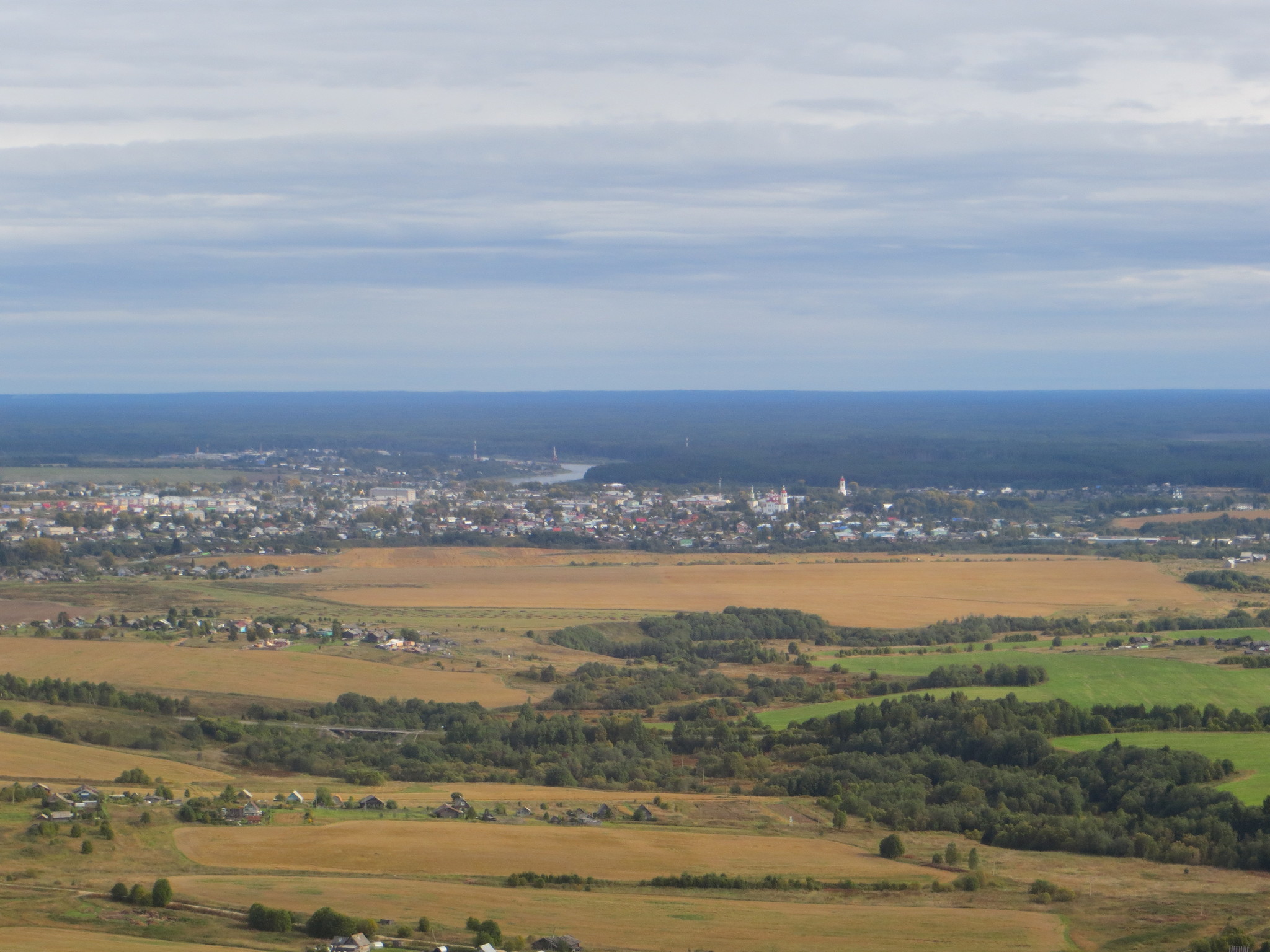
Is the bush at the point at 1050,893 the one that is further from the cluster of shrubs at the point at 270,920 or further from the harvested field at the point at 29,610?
the harvested field at the point at 29,610

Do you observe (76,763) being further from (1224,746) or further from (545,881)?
(1224,746)

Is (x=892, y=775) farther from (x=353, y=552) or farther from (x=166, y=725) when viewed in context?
(x=353, y=552)

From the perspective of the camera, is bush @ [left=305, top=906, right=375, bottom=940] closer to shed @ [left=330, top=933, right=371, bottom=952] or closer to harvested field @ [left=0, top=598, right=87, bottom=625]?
shed @ [left=330, top=933, right=371, bottom=952]

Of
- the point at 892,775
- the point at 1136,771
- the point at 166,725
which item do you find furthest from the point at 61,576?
the point at 1136,771

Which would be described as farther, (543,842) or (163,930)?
(543,842)

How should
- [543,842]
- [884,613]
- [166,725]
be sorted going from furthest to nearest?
1. [884,613]
2. [166,725]
3. [543,842]

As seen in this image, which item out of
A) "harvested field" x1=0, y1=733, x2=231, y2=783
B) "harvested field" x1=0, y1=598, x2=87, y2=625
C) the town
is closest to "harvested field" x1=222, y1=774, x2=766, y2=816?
"harvested field" x1=0, y1=733, x2=231, y2=783
